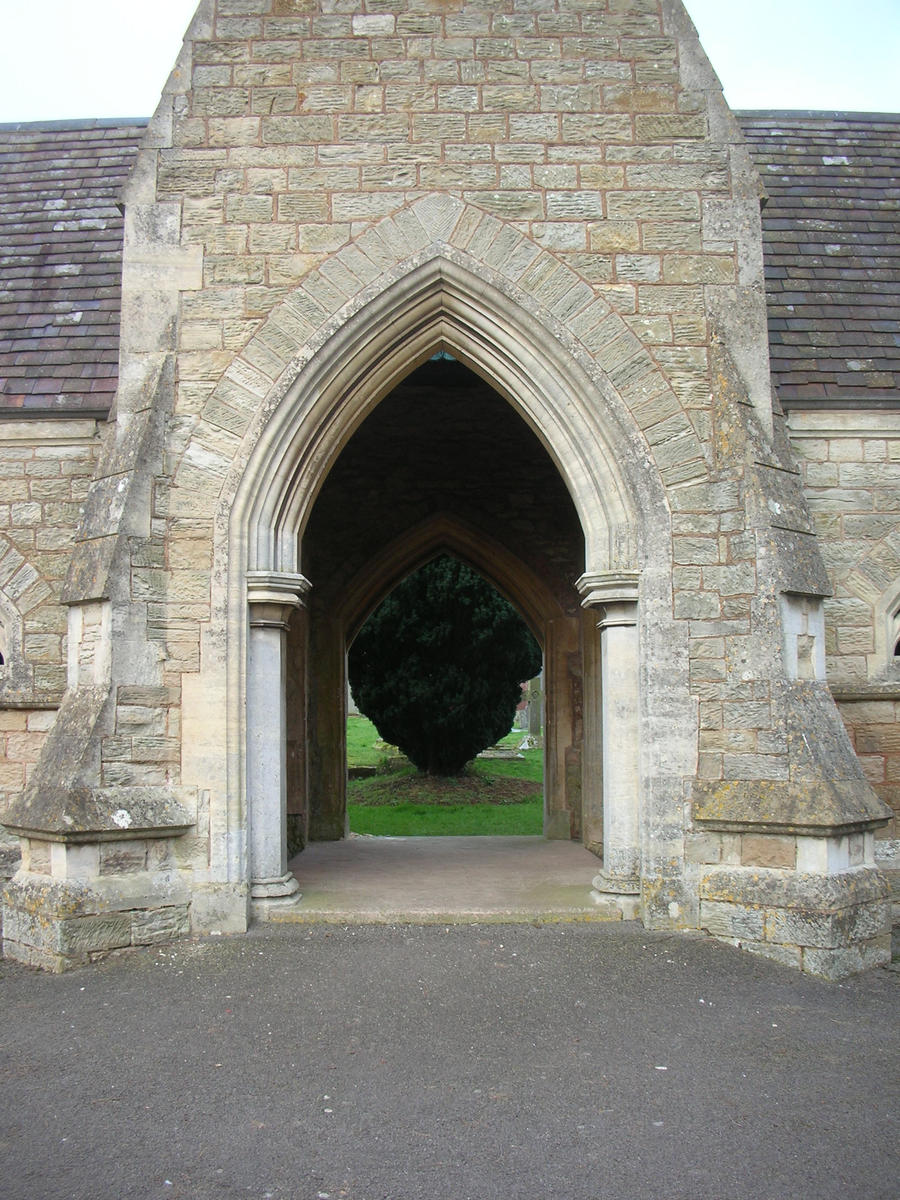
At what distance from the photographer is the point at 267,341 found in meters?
5.54

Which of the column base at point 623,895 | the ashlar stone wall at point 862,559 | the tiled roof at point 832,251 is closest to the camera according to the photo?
the column base at point 623,895

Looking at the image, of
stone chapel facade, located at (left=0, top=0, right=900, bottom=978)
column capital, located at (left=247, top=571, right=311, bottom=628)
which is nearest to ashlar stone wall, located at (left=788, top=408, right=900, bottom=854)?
stone chapel facade, located at (left=0, top=0, right=900, bottom=978)

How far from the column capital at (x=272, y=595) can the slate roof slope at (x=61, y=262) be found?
2115mm

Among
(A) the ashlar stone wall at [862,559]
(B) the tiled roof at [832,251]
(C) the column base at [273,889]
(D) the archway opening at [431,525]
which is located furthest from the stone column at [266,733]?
(B) the tiled roof at [832,251]

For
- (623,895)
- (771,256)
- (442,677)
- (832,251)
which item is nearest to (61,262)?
(771,256)

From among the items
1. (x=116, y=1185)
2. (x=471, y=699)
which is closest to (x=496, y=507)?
(x=471, y=699)

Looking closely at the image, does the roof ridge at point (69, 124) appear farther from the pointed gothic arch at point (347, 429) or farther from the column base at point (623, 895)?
the column base at point (623, 895)

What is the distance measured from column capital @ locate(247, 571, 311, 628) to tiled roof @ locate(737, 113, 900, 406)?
347 centimetres

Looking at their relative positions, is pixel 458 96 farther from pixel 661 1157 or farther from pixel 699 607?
pixel 661 1157

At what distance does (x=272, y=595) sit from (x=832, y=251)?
5358 millimetres

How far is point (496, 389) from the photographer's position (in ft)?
19.1

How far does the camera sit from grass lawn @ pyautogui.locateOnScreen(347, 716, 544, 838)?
36.9 ft

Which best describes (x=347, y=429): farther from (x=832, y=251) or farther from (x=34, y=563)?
(x=832, y=251)

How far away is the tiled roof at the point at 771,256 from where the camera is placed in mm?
6875
